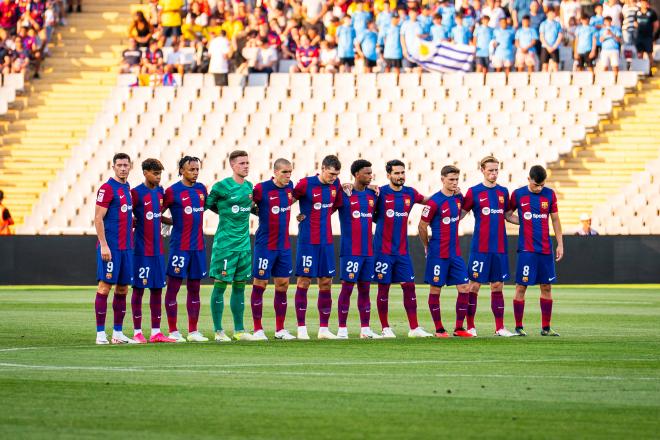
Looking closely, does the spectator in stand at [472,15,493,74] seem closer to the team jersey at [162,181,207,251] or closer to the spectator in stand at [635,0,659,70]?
the spectator in stand at [635,0,659,70]

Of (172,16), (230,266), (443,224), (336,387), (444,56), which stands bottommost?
(336,387)


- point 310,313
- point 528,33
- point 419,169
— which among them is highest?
point 528,33

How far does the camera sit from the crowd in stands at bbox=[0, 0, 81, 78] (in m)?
40.2

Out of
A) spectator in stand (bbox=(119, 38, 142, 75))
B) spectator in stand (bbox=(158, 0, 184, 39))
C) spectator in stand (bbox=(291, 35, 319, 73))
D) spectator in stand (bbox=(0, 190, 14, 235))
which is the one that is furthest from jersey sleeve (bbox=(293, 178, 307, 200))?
spectator in stand (bbox=(119, 38, 142, 75))

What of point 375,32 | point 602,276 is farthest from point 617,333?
point 375,32

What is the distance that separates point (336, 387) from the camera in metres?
11.9

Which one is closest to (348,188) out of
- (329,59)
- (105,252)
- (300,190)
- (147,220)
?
(300,190)

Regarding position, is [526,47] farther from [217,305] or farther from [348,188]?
[217,305]

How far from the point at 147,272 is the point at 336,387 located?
5.33 meters

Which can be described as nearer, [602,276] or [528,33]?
[602,276]

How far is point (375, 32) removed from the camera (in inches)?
1400

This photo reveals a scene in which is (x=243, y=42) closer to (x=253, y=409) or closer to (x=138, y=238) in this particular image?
(x=138, y=238)

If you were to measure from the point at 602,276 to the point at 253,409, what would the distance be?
22.1 metres

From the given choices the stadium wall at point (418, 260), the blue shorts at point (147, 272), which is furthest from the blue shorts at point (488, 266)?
the stadium wall at point (418, 260)
